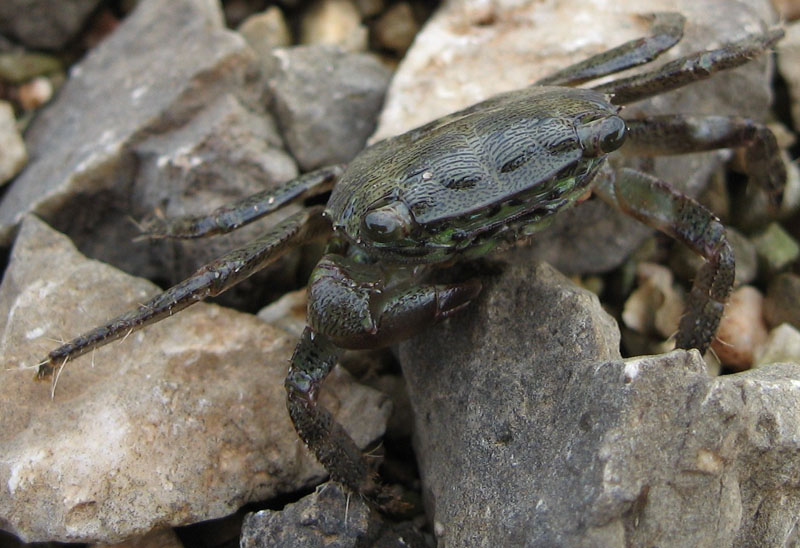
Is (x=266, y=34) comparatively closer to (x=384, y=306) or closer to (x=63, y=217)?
(x=63, y=217)

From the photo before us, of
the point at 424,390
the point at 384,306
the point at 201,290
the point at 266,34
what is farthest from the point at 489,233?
the point at 266,34

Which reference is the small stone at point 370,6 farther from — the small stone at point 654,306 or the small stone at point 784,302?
the small stone at point 784,302

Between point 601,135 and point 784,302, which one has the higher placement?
point 601,135

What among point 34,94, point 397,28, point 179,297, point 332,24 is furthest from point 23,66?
point 179,297

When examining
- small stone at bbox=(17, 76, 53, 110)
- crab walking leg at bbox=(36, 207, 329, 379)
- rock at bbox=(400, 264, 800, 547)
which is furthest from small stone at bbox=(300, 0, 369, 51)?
rock at bbox=(400, 264, 800, 547)

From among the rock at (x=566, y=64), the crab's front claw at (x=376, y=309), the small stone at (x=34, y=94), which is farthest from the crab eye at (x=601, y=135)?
the small stone at (x=34, y=94)

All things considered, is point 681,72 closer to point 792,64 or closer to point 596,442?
point 792,64
